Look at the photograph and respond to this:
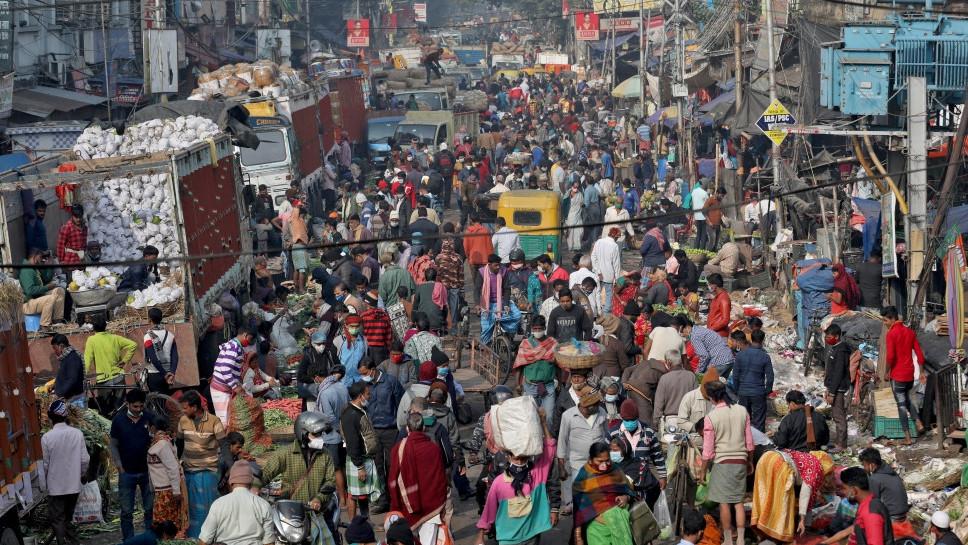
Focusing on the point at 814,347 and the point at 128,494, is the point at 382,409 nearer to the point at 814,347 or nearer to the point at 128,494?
the point at 128,494

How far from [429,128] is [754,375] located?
23552 mm

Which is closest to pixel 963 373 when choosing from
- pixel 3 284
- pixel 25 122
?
pixel 3 284

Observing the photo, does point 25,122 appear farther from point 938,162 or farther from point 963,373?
point 963,373

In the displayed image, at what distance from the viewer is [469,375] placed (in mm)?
15188

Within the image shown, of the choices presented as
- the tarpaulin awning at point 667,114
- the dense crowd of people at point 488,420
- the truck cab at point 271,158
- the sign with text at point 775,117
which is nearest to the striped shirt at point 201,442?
the dense crowd of people at point 488,420

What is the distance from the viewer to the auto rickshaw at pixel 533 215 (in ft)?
69.7

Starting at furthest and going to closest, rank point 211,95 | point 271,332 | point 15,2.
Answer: point 15,2
point 211,95
point 271,332

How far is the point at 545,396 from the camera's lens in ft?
40.7

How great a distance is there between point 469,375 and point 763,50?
663 inches

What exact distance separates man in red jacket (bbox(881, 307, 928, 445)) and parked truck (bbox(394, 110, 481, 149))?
22.7m

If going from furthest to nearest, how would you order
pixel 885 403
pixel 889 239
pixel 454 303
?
pixel 454 303 → pixel 889 239 → pixel 885 403

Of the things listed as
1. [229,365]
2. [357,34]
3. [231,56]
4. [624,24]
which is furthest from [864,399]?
[357,34]

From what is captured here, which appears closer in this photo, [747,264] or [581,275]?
[581,275]

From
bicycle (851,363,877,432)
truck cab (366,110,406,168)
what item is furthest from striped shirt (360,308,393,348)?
truck cab (366,110,406,168)
